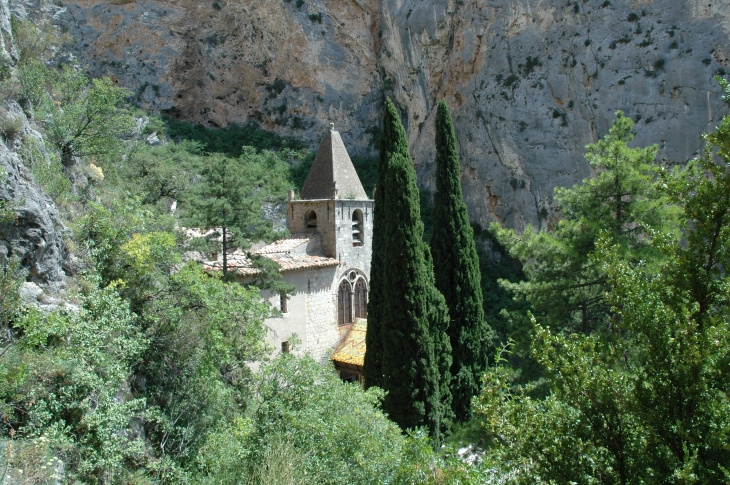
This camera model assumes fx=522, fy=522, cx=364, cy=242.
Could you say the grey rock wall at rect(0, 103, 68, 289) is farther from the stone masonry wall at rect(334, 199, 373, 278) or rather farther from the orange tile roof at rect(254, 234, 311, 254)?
the stone masonry wall at rect(334, 199, 373, 278)

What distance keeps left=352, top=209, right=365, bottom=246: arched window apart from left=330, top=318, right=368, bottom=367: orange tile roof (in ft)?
9.35

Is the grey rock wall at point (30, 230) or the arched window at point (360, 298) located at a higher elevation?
the grey rock wall at point (30, 230)

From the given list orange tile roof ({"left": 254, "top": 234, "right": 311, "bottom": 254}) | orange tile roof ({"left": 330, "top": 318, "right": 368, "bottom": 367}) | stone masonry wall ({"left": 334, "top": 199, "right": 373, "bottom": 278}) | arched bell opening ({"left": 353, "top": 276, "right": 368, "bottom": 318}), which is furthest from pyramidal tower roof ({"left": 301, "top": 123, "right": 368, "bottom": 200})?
orange tile roof ({"left": 330, "top": 318, "right": 368, "bottom": 367})

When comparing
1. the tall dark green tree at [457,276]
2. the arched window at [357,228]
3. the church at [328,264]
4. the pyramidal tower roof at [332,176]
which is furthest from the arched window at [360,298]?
the tall dark green tree at [457,276]

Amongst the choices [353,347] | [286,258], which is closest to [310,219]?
[286,258]

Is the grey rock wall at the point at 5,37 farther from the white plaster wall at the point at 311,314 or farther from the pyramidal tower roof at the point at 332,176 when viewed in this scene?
the pyramidal tower roof at the point at 332,176

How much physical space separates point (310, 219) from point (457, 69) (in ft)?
52.4

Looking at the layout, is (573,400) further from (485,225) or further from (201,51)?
(201,51)

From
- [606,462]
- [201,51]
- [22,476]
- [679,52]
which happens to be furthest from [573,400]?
[201,51]

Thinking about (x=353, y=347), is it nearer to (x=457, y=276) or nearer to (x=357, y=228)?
(x=357, y=228)

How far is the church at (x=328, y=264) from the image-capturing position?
1644cm

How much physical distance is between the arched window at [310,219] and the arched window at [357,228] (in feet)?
4.51

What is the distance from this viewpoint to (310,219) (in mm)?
18531

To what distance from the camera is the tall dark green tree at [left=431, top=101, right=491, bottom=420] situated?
14.3 meters
